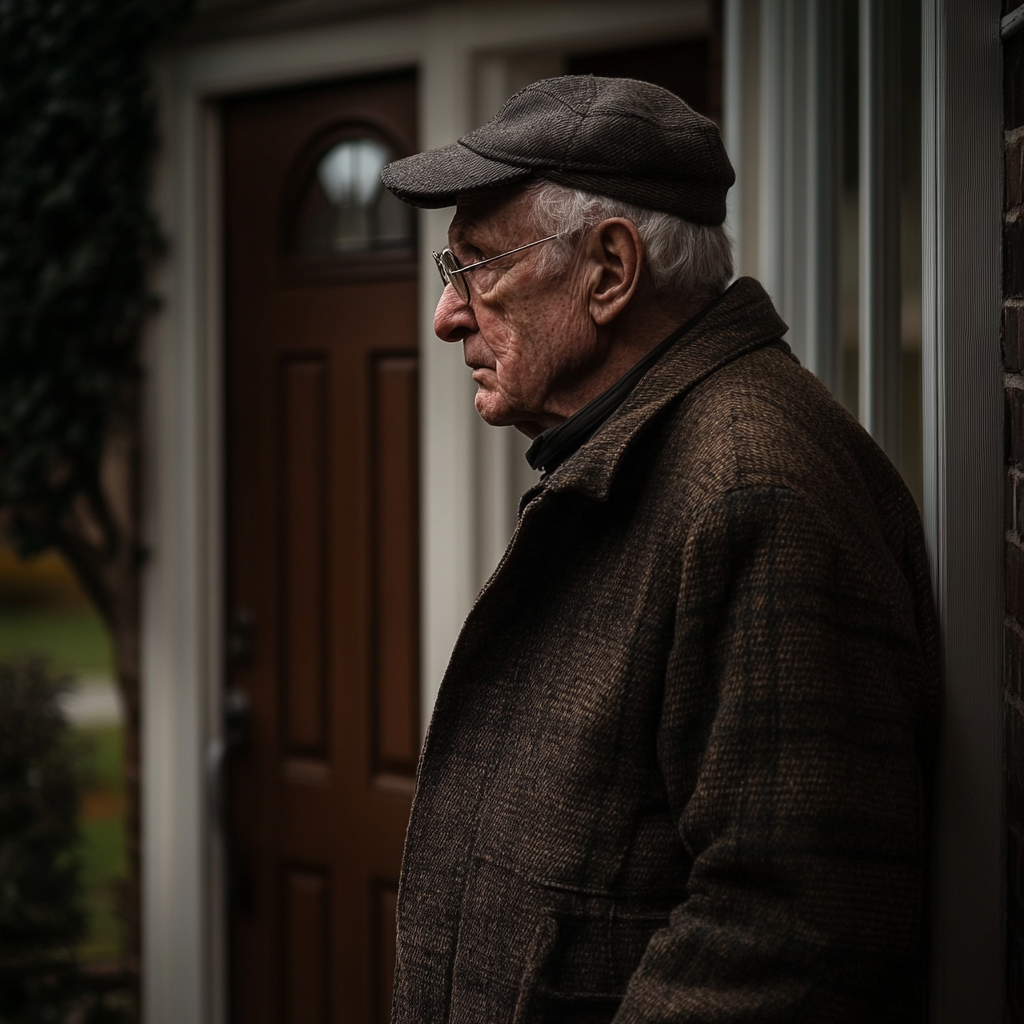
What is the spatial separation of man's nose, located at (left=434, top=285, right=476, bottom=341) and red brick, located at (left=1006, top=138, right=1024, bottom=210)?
20.3 inches

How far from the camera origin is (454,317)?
4.07ft

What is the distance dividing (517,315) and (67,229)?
80.0 inches

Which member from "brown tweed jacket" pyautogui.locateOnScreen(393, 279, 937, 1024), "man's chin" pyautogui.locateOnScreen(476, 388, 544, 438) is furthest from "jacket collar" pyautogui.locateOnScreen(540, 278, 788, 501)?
"man's chin" pyautogui.locateOnScreen(476, 388, 544, 438)

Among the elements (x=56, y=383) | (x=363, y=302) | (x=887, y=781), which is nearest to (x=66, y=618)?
(x=56, y=383)

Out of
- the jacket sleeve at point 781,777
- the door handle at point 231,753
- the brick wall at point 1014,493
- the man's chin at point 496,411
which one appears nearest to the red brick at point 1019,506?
the brick wall at point 1014,493

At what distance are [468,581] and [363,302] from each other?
69 centimetres

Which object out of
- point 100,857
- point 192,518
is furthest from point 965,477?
point 100,857

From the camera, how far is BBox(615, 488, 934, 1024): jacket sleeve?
89 cm

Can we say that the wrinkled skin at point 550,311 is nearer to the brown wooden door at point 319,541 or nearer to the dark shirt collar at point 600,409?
the dark shirt collar at point 600,409

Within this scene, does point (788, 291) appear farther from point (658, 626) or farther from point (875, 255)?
point (658, 626)

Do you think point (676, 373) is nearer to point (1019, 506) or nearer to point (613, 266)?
point (613, 266)

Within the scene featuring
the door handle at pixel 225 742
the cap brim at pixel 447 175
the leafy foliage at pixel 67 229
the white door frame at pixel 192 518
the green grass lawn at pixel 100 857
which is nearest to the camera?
the cap brim at pixel 447 175

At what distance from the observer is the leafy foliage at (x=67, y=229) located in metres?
2.76

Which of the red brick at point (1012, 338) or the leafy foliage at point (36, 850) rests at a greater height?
the red brick at point (1012, 338)
